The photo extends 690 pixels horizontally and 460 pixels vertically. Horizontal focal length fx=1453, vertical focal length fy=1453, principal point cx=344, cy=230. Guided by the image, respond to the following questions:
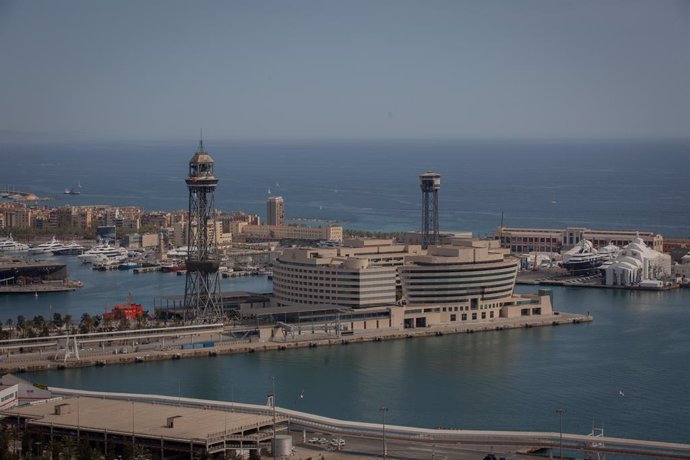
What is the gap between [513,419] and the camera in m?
16.6

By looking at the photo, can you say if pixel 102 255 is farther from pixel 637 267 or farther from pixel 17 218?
pixel 637 267

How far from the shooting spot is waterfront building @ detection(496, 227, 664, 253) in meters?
35.1

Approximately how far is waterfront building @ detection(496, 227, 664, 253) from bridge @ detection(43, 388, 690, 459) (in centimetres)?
2007

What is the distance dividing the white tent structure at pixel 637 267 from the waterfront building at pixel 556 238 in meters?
3.69

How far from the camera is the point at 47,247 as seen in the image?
1465 inches

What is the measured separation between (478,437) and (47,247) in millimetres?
24141

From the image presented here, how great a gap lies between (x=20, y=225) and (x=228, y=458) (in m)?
30.0

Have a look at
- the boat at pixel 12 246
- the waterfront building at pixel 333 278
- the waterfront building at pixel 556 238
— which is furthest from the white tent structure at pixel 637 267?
the boat at pixel 12 246

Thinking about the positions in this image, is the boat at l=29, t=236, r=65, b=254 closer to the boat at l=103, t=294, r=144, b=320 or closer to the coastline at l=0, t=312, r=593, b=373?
the boat at l=103, t=294, r=144, b=320

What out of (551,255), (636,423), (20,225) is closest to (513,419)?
(636,423)

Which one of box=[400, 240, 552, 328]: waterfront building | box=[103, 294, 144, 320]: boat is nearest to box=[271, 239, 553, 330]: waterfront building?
box=[400, 240, 552, 328]: waterfront building

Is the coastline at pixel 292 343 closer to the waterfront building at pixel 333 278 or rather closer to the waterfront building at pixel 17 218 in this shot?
the waterfront building at pixel 333 278

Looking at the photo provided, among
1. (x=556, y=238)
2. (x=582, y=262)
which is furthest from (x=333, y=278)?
(x=556, y=238)

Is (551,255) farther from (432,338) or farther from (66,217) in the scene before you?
(66,217)
